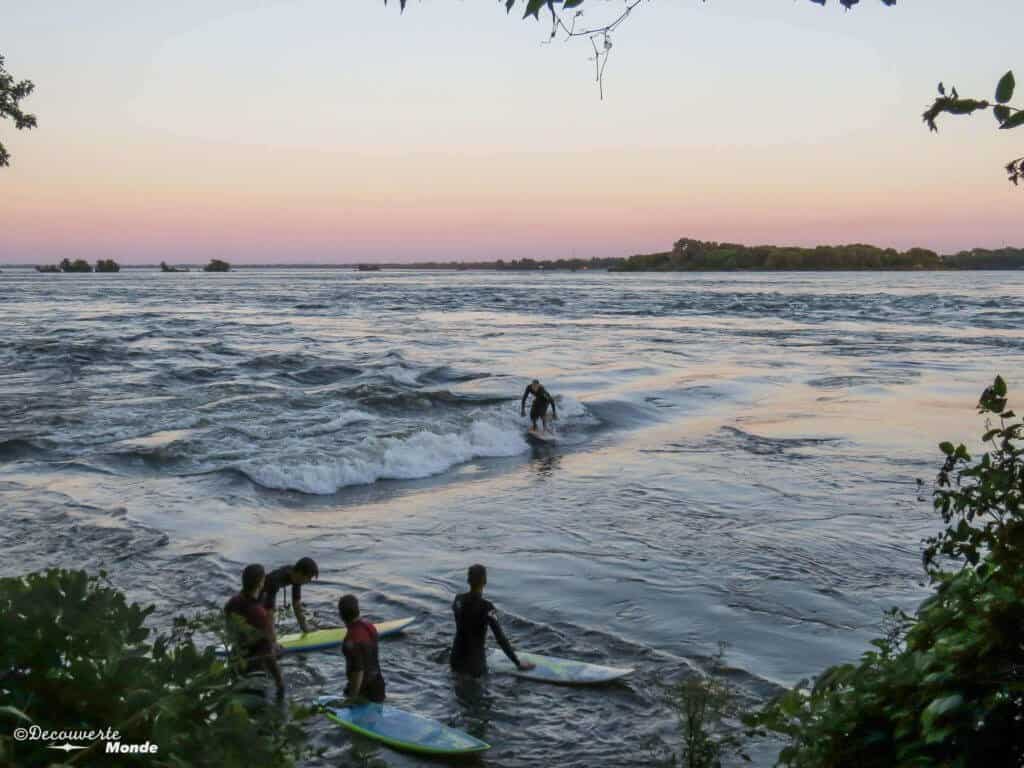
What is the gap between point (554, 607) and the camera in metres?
10.6

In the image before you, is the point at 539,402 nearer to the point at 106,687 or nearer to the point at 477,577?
the point at 477,577

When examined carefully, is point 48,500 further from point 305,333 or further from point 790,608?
point 305,333

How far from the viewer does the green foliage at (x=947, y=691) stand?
285 cm

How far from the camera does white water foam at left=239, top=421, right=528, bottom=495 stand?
57.6 feet

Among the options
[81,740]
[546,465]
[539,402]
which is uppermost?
[81,740]

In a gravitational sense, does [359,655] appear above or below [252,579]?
below

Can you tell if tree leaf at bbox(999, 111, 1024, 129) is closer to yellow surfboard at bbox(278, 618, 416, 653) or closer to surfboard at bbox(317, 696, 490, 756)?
surfboard at bbox(317, 696, 490, 756)

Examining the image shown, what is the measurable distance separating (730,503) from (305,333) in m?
37.7

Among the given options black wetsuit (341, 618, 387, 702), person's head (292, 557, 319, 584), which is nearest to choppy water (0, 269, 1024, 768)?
black wetsuit (341, 618, 387, 702)

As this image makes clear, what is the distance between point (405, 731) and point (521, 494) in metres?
9.83

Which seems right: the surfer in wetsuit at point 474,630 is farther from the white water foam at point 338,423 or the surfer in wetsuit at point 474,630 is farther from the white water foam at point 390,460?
the white water foam at point 338,423

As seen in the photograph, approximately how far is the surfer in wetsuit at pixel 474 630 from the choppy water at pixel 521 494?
283mm

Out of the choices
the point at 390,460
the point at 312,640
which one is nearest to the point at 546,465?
the point at 390,460

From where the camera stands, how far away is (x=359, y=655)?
7.48m
